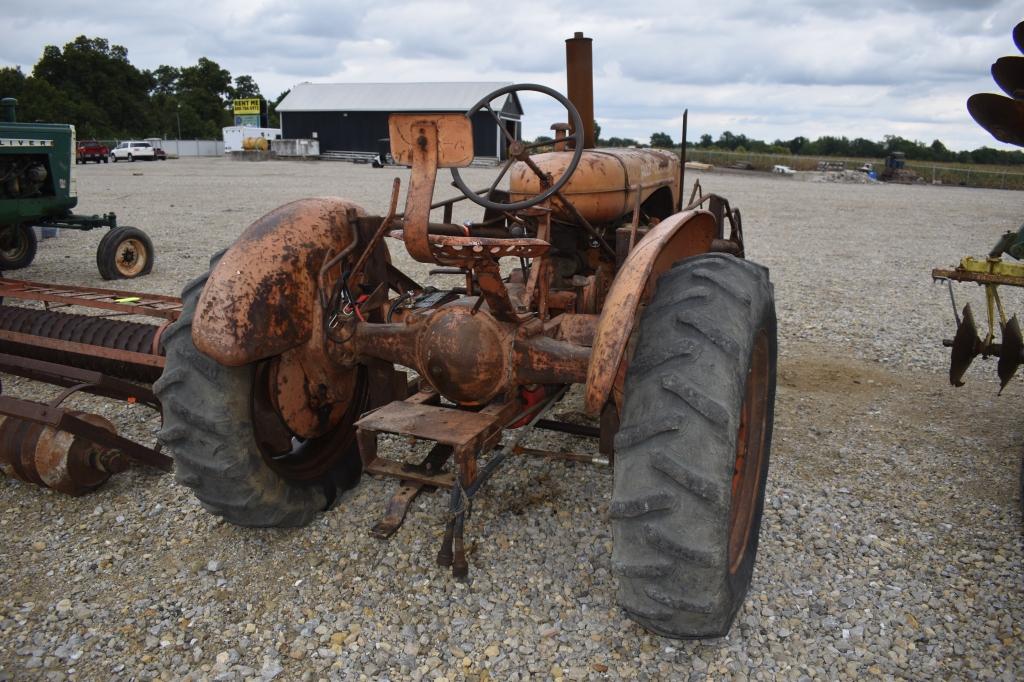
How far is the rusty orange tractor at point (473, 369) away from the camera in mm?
2152

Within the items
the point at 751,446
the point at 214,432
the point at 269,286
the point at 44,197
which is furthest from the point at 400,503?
the point at 44,197

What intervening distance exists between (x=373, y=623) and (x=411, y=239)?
1316 millimetres

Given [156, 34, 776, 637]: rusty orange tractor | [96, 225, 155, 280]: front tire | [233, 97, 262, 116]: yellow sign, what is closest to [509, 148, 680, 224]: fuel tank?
[156, 34, 776, 637]: rusty orange tractor

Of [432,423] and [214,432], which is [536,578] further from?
[214,432]

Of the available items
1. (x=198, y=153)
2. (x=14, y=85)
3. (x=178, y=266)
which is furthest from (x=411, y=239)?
(x=198, y=153)

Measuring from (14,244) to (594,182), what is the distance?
26.5 ft

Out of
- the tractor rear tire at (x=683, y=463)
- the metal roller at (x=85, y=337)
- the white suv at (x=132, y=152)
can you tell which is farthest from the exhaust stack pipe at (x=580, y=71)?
the white suv at (x=132, y=152)

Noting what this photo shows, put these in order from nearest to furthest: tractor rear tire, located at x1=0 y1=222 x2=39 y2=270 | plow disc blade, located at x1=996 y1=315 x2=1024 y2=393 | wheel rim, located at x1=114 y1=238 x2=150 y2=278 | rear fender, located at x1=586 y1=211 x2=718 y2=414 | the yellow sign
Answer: rear fender, located at x1=586 y1=211 x2=718 y2=414 < plow disc blade, located at x1=996 y1=315 x2=1024 y2=393 < wheel rim, located at x1=114 y1=238 x2=150 y2=278 < tractor rear tire, located at x1=0 y1=222 x2=39 y2=270 < the yellow sign

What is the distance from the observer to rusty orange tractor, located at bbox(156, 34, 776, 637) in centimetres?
215

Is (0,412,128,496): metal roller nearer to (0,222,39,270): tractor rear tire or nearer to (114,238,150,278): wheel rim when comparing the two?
(114,238,150,278): wheel rim

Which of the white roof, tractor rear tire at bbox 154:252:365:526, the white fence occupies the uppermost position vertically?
the white roof

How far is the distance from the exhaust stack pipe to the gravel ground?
1764mm

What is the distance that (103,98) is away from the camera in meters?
51.6

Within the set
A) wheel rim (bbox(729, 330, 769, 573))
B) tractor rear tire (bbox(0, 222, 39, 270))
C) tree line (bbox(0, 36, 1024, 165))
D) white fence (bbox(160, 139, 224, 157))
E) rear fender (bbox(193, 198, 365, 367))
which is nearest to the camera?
rear fender (bbox(193, 198, 365, 367))
